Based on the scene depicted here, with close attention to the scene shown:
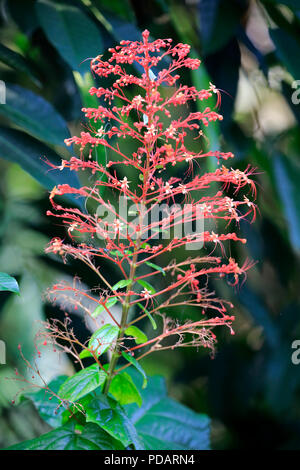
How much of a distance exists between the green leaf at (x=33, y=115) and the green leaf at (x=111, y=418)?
1.04ft

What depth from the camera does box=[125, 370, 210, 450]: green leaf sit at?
25.9 inches

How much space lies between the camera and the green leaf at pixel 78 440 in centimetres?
44

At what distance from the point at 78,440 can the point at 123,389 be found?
6cm

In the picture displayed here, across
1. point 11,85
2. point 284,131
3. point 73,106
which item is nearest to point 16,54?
point 11,85

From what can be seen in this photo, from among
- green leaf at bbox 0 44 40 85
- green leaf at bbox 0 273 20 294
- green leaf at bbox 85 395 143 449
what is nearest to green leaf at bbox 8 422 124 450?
green leaf at bbox 85 395 143 449

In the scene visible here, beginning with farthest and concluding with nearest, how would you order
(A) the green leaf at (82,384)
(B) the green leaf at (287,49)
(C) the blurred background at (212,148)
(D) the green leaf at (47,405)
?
1. (B) the green leaf at (287,49)
2. (C) the blurred background at (212,148)
3. (D) the green leaf at (47,405)
4. (A) the green leaf at (82,384)

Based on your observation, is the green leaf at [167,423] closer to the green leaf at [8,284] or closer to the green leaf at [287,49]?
the green leaf at [8,284]

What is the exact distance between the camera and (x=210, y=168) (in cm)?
64

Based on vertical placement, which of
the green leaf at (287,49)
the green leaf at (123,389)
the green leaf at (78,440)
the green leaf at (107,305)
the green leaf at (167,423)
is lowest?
the green leaf at (167,423)

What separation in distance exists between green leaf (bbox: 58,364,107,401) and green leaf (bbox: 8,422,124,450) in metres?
0.04

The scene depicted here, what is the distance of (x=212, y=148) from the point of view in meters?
0.63

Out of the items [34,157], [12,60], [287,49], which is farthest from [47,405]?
[287,49]

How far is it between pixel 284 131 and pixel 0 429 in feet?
2.38

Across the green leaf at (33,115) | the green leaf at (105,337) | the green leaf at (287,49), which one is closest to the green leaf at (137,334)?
the green leaf at (105,337)
